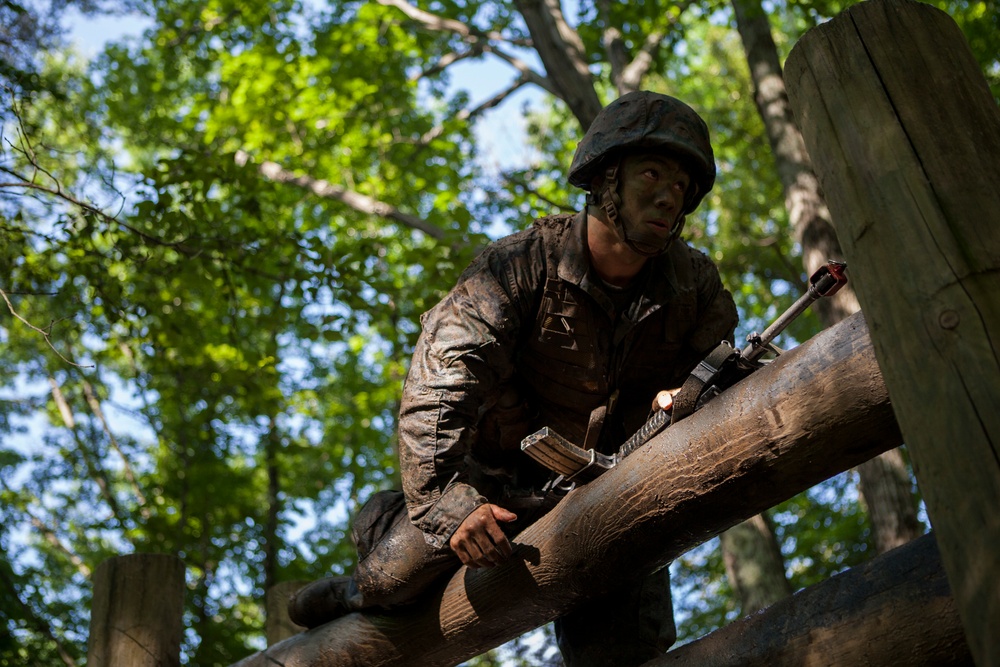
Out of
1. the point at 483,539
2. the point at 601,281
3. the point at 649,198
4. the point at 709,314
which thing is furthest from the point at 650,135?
the point at 483,539

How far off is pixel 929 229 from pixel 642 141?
156 centimetres

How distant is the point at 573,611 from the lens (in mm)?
3877

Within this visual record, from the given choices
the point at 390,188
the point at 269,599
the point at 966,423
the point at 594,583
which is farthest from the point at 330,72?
the point at 966,423

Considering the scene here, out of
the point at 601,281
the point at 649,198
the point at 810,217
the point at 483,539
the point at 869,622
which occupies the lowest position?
the point at 869,622

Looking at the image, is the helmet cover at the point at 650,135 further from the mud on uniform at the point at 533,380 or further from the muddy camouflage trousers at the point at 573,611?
the muddy camouflage trousers at the point at 573,611

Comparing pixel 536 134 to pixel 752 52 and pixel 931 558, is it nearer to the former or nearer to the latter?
pixel 752 52

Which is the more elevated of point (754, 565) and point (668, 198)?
point (668, 198)

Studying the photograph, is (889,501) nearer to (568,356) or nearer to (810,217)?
(810,217)

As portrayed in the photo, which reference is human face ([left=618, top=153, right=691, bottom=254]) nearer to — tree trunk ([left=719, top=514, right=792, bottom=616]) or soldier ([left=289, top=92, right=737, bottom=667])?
soldier ([left=289, top=92, right=737, bottom=667])

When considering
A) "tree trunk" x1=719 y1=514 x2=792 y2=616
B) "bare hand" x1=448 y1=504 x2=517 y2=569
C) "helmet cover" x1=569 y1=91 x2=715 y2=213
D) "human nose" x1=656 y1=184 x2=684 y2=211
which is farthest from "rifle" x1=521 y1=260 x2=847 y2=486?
"tree trunk" x1=719 y1=514 x2=792 y2=616

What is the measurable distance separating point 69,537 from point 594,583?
1236 cm

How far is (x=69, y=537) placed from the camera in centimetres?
1420

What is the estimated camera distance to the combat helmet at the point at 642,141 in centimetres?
373

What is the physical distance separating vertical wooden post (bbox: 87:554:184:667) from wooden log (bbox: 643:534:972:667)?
2.61 meters
